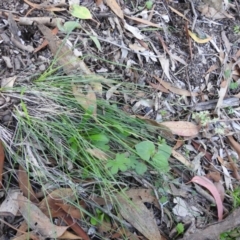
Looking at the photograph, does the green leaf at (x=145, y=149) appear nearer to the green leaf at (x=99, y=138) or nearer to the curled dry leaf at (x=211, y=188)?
the green leaf at (x=99, y=138)

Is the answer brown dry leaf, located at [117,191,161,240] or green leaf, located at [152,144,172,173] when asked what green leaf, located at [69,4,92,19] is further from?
brown dry leaf, located at [117,191,161,240]

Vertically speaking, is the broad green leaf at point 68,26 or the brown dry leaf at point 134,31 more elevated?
the broad green leaf at point 68,26

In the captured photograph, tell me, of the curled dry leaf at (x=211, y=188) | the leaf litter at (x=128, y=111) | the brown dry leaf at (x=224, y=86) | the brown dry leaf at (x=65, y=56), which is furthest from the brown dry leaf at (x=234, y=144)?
the brown dry leaf at (x=65, y=56)

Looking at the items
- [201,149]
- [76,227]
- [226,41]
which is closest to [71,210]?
[76,227]

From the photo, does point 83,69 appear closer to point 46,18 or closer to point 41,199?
point 46,18

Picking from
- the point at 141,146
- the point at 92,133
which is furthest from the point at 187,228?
the point at 92,133

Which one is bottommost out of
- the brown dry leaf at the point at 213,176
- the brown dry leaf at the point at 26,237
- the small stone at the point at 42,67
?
the brown dry leaf at the point at 213,176

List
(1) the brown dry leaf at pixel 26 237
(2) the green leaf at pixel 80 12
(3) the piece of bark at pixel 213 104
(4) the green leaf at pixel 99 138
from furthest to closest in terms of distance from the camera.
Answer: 1. (3) the piece of bark at pixel 213 104
2. (2) the green leaf at pixel 80 12
3. (4) the green leaf at pixel 99 138
4. (1) the brown dry leaf at pixel 26 237
